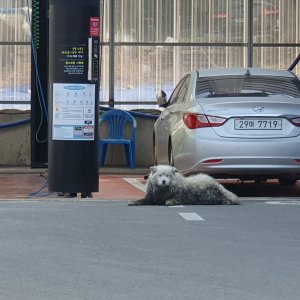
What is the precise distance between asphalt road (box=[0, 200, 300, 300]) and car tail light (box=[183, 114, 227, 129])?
100cm

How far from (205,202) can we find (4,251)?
2.99 m

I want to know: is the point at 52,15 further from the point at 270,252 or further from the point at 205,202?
the point at 270,252

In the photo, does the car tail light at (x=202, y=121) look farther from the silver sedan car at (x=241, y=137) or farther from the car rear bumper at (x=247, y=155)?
the car rear bumper at (x=247, y=155)

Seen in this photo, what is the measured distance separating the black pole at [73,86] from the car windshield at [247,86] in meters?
1.43

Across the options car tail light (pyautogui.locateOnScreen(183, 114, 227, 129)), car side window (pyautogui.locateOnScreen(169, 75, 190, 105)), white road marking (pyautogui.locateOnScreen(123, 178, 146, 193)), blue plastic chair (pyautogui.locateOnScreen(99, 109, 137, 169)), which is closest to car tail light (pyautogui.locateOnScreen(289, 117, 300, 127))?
car tail light (pyautogui.locateOnScreen(183, 114, 227, 129))

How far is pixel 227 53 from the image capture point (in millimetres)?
15727

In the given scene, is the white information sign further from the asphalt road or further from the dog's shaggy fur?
the dog's shaggy fur

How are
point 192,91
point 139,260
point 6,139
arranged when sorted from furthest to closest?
point 6,139 → point 192,91 → point 139,260

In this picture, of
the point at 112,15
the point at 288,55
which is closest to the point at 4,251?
the point at 112,15

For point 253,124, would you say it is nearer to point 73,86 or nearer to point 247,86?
point 247,86

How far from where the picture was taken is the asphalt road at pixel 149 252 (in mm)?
→ 5178

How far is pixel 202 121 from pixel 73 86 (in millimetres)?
1533

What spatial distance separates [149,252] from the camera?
20.4 feet

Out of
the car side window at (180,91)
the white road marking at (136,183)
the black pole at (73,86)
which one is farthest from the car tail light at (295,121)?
the white road marking at (136,183)
